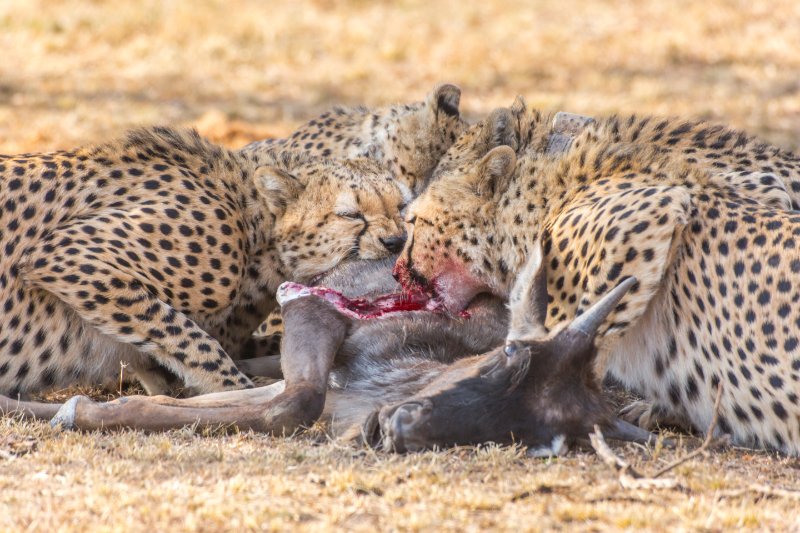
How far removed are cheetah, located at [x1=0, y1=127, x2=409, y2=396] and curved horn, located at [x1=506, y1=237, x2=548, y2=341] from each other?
3.58ft

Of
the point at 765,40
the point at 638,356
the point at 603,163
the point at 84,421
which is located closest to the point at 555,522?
the point at 638,356

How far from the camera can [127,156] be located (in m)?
4.96

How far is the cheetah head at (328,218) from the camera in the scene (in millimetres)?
4909

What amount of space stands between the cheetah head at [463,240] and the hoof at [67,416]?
1461 millimetres

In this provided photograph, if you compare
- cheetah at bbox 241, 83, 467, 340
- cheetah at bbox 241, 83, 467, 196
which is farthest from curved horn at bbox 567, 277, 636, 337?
cheetah at bbox 241, 83, 467, 196

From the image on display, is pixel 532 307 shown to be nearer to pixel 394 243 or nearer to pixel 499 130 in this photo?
pixel 394 243

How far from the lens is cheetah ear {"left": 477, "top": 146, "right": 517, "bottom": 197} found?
4.67 m

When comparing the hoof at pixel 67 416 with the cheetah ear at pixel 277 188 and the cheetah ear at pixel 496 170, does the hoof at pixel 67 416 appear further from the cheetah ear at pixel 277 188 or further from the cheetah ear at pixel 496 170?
the cheetah ear at pixel 496 170

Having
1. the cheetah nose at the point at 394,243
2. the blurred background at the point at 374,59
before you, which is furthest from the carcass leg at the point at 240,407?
the blurred background at the point at 374,59

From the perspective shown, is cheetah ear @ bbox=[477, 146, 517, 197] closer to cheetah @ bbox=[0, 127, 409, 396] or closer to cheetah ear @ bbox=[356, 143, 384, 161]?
cheetah @ bbox=[0, 127, 409, 396]

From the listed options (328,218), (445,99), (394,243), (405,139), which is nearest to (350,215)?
(328,218)

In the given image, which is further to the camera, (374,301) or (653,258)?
(374,301)

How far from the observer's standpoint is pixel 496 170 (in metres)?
4.73

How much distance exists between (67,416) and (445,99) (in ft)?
9.47
